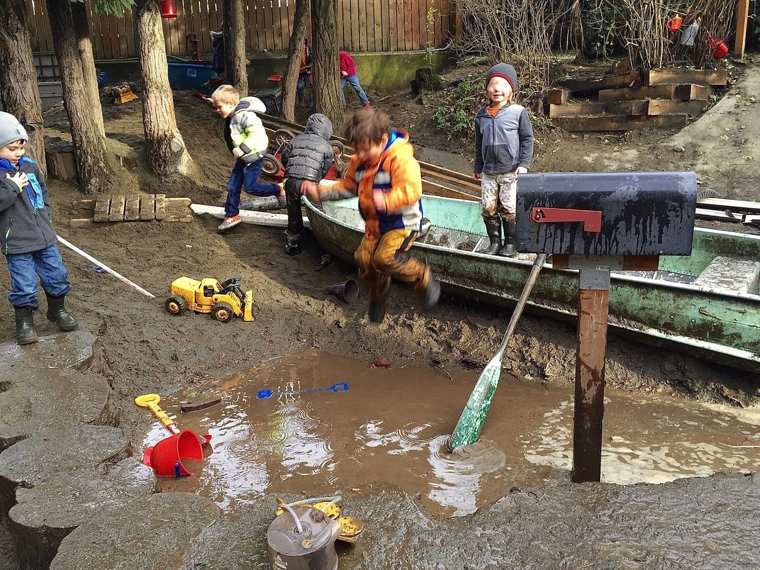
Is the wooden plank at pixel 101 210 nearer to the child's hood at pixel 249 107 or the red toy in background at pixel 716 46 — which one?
the child's hood at pixel 249 107

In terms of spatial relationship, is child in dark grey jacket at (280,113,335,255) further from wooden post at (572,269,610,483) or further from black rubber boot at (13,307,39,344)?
wooden post at (572,269,610,483)

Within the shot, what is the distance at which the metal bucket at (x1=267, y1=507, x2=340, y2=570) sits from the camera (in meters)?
2.57

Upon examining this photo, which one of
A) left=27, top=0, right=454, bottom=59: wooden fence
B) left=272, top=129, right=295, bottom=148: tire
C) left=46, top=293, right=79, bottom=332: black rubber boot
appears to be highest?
left=27, top=0, right=454, bottom=59: wooden fence

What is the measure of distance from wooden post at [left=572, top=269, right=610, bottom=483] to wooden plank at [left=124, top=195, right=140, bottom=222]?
6090 mm

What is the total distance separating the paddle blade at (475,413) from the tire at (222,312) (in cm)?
266

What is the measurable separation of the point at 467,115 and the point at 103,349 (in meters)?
8.35

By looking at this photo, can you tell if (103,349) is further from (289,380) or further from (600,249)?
(600,249)

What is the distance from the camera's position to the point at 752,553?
2867 millimetres

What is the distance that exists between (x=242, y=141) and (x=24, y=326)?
353 centimetres

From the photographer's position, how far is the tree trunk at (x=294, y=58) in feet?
37.7

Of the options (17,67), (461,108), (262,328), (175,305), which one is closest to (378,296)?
(262,328)

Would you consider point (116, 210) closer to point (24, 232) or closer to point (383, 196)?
point (24, 232)

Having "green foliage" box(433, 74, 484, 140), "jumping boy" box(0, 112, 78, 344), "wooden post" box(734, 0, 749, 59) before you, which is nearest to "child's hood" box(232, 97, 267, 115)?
"jumping boy" box(0, 112, 78, 344)

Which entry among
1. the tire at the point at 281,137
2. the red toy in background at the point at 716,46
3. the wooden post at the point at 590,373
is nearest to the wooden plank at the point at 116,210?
the tire at the point at 281,137
